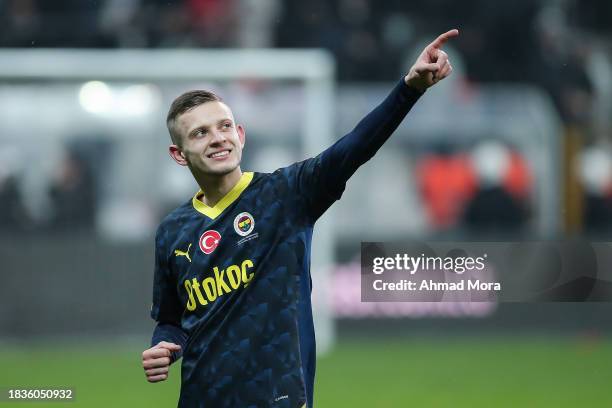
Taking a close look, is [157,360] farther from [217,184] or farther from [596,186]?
[596,186]

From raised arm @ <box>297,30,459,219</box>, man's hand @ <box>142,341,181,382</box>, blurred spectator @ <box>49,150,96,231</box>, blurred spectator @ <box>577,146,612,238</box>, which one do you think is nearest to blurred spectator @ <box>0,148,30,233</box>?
blurred spectator @ <box>49,150,96,231</box>

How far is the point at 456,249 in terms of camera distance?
6.73m

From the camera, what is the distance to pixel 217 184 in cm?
441

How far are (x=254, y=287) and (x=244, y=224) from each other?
228 millimetres

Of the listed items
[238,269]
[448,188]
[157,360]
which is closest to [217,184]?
[238,269]

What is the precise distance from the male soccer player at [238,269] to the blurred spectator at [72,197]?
336 inches

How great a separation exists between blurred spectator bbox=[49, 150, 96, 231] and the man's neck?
8561 mm

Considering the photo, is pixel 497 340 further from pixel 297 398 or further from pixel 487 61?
pixel 297 398

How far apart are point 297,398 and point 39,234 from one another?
8.96 meters

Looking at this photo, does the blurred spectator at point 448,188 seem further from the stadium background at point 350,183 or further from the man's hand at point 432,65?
the man's hand at point 432,65

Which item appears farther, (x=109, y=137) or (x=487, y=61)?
(x=487, y=61)

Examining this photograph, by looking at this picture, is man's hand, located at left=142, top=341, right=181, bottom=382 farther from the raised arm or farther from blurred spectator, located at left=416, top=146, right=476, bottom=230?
blurred spectator, located at left=416, top=146, right=476, bottom=230

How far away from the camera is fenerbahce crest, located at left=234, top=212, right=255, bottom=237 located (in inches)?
170

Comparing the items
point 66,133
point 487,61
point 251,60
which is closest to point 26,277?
point 66,133
